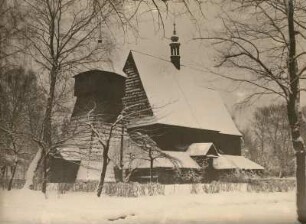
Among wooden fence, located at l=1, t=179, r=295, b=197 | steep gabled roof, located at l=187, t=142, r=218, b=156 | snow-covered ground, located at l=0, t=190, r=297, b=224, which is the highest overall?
steep gabled roof, located at l=187, t=142, r=218, b=156

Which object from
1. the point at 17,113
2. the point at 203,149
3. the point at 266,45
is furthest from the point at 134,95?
the point at 266,45

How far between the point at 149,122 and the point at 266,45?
120 centimetres

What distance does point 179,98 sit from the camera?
14.4ft

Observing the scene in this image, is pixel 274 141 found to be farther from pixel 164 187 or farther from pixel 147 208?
pixel 147 208

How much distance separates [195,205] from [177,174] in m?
0.65

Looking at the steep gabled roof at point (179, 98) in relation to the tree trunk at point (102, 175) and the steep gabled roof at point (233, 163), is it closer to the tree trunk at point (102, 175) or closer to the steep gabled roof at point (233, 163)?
the steep gabled roof at point (233, 163)

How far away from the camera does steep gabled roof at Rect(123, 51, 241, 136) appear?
392 cm

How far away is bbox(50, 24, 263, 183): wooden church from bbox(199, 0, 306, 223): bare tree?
1.07ft

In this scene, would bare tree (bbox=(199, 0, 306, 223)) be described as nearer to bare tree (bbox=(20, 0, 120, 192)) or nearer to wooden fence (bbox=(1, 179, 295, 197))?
wooden fence (bbox=(1, 179, 295, 197))

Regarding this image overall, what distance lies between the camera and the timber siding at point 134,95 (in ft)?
12.9

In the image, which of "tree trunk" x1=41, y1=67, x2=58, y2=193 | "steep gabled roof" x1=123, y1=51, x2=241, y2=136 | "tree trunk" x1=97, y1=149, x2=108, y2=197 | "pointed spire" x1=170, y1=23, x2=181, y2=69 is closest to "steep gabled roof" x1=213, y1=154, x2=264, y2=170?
"steep gabled roof" x1=123, y1=51, x2=241, y2=136

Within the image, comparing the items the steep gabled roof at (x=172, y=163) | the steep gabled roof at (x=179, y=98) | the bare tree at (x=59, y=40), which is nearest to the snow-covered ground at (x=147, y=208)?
the bare tree at (x=59, y=40)

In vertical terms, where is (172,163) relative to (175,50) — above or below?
below

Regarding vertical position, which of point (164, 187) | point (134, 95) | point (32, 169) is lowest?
point (164, 187)
